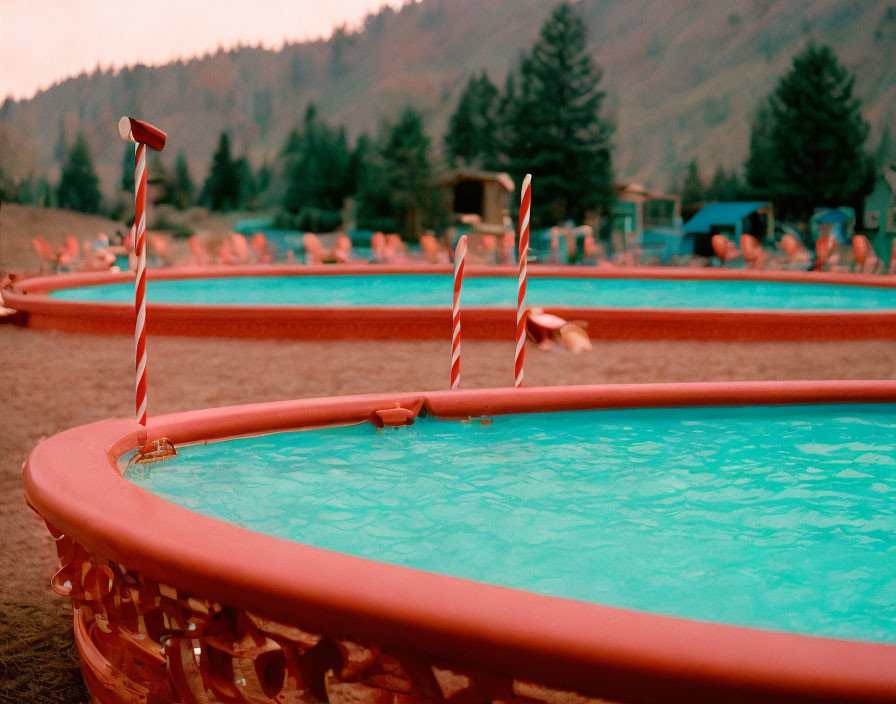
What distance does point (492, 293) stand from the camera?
1606 cm

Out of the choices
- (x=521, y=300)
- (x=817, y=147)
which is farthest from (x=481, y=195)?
(x=521, y=300)

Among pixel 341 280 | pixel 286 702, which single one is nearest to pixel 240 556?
pixel 286 702

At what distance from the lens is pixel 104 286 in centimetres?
1483

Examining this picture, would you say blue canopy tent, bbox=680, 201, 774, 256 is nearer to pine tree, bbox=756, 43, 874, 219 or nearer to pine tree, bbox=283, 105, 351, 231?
pine tree, bbox=756, 43, 874, 219

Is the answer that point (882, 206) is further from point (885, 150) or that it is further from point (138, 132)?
point (885, 150)

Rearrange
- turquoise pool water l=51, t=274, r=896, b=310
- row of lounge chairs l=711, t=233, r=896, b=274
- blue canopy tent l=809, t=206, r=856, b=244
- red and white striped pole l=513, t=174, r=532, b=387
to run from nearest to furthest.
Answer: red and white striped pole l=513, t=174, r=532, b=387
turquoise pool water l=51, t=274, r=896, b=310
row of lounge chairs l=711, t=233, r=896, b=274
blue canopy tent l=809, t=206, r=856, b=244

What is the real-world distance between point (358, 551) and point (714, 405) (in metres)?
2.45

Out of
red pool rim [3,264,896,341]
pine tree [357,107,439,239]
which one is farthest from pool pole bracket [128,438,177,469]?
pine tree [357,107,439,239]

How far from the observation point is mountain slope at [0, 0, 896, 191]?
135 meters

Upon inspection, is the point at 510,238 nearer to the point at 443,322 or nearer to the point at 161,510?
the point at 443,322

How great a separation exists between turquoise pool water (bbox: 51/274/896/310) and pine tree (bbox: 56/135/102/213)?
56.9 m

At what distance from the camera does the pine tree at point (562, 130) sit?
45125 millimetres

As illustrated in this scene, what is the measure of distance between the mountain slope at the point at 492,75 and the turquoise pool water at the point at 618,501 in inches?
4609

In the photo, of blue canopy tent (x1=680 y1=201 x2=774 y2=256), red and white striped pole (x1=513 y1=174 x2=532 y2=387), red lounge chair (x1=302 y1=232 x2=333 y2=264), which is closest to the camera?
red and white striped pole (x1=513 y1=174 x2=532 y2=387)
